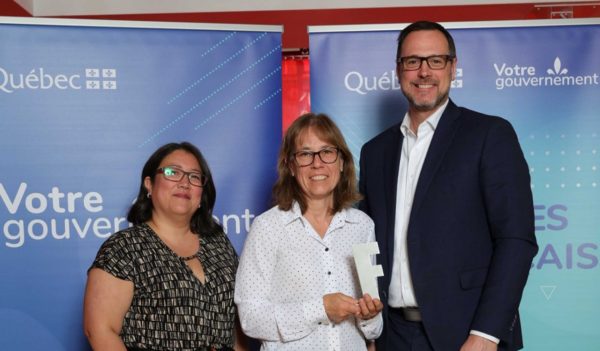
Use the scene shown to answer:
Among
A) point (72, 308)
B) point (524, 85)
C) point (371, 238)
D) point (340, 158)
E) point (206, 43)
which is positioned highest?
point (206, 43)

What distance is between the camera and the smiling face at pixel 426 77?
2578 mm

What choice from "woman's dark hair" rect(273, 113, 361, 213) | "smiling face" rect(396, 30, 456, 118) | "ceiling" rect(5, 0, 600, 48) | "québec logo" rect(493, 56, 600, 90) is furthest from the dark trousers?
"ceiling" rect(5, 0, 600, 48)

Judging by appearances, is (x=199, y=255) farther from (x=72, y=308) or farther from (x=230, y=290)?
(x=72, y=308)

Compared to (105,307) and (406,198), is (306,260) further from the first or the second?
(105,307)

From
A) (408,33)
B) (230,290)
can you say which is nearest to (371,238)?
(230,290)

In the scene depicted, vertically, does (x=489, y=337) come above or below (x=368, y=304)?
below

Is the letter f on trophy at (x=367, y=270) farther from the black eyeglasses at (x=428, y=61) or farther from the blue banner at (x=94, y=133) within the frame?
the blue banner at (x=94, y=133)

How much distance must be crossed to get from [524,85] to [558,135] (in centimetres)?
32

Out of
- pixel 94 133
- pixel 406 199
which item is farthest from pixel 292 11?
pixel 406 199

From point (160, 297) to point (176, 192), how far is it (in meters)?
0.41

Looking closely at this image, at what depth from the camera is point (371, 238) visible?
8.50 ft

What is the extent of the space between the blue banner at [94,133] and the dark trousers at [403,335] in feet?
4.20

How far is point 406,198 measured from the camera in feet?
8.47

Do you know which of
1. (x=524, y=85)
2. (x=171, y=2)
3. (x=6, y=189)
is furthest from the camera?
(x=171, y=2)
